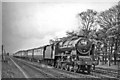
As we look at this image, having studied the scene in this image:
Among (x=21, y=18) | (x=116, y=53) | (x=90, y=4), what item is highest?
(x=90, y=4)

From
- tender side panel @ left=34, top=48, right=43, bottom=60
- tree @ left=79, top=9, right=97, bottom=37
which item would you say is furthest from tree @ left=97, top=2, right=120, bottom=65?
tender side panel @ left=34, top=48, right=43, bottom=60

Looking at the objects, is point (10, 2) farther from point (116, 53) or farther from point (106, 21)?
point (116, 53)

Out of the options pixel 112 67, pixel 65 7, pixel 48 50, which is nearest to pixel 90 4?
pixel 65 7

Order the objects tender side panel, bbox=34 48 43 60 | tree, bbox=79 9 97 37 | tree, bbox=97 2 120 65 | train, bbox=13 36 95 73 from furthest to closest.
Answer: tender side panel, bbox=34 48 43 60 → train, bbox=13 36 95 73 → tree, bbox=97 2 120 65 → tree, bbox=79 9 97 37

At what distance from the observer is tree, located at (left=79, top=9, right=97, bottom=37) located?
577cm

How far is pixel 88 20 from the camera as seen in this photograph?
19.0ft

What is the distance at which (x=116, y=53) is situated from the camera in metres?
8.64

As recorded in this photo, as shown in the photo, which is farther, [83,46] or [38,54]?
[38,54]

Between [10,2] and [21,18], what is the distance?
23.1 inches

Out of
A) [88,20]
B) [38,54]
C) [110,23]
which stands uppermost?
[110,23]

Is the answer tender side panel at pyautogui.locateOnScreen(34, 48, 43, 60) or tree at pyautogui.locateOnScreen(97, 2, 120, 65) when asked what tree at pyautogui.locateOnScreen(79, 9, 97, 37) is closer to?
tree at pyautogui.locateOnScreen(97, 2, 120, 65)

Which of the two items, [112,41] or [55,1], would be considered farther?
[112,41]

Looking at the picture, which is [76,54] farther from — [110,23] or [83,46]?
[110,23]

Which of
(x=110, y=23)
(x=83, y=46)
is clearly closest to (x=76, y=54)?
(x=83, y=46)
